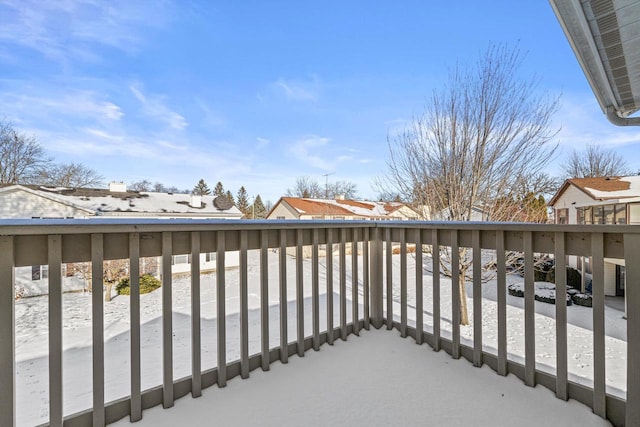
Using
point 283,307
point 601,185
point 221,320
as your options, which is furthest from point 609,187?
point 221,320

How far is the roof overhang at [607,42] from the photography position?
168 centimetres

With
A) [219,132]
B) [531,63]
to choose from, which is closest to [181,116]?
[219,132]

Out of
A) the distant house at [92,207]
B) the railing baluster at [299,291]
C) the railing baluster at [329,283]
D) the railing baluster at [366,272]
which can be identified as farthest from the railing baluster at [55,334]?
the distant house at [92,207]

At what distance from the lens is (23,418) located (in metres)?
2.50

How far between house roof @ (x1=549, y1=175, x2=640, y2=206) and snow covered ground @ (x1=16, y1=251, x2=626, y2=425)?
442cm

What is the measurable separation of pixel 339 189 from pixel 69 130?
20976 millimetres

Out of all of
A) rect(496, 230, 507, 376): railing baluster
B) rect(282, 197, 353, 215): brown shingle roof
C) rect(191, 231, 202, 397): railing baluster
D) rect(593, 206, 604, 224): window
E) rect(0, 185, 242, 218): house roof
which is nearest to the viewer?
rect(191, 231, 202, 397): railing baluster

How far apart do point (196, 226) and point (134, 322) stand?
591 millimetres

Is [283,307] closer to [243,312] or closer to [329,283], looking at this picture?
[243,312]

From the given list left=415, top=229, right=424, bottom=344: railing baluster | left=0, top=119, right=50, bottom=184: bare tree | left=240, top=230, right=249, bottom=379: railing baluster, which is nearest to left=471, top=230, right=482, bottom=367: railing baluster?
left=415, top=229, right=424, bottom=344: railing baluster

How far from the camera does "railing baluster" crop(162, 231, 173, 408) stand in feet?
5.46

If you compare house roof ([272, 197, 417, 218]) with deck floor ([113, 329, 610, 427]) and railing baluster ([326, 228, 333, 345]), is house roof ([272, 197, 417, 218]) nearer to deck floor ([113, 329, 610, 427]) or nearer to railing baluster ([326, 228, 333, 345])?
railing baluster ([326, 228, 333, 345])

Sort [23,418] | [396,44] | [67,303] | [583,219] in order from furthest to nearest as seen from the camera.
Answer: [583,219], [67,303], [396,44], [23,418]

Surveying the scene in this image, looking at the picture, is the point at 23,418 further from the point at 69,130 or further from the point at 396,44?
the point at 69,130
